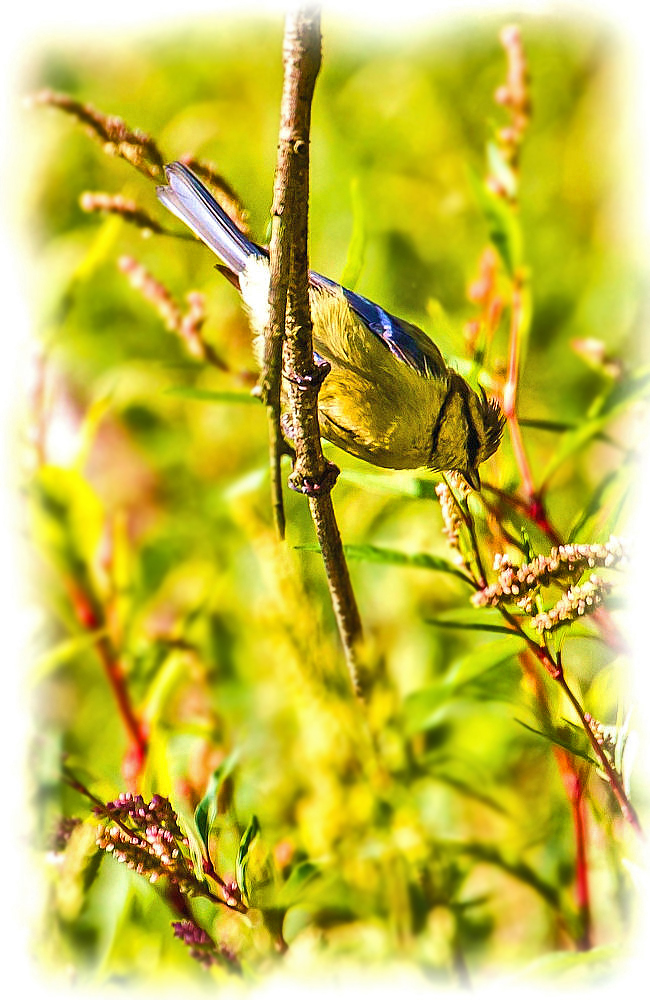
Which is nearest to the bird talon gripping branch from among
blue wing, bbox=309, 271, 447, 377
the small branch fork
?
the small branch fork

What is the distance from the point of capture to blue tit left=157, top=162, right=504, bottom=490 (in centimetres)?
49

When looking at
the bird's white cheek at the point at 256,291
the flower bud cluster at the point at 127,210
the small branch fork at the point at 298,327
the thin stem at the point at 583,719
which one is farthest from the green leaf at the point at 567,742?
the flower bud cluster at the point at 127,210

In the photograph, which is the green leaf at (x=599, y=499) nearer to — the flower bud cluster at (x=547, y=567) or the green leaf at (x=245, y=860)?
the flower bud cluster at (x=547, y=567)

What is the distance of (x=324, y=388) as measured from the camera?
0.53m

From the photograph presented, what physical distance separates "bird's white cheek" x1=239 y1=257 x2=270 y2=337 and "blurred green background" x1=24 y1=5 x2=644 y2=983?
32 millimetres

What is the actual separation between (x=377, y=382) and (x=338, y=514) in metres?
0.08

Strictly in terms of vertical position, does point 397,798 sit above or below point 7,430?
below

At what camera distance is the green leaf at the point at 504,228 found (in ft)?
1.91

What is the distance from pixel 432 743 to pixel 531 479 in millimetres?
203

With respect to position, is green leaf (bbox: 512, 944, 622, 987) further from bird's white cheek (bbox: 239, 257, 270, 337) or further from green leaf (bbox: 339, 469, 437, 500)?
bird's white cheek (bbox: 239, 257, 270, 337)

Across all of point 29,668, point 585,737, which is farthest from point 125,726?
point 585,737

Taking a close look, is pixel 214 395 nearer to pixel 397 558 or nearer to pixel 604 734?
pixel 397 558

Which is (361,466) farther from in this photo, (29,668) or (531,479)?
(29,668)

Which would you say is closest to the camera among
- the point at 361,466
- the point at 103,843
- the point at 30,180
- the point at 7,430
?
the point at 103,843
